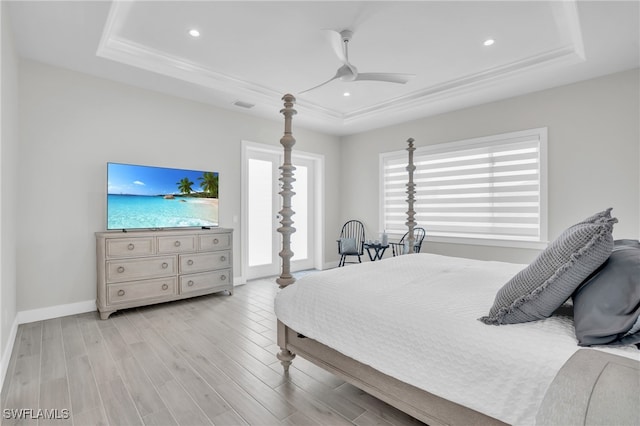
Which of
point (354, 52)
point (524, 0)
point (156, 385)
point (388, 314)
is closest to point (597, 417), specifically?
point (388, 314)

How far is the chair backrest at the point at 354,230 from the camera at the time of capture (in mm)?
5980

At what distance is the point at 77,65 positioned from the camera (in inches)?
129

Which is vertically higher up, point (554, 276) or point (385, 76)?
point (385, 76)

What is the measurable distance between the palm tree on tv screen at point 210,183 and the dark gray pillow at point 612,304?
399cm

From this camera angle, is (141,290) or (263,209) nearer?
(141,290)

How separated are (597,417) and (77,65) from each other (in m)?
4.49

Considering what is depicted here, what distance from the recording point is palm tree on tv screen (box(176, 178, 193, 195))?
3.96 metres

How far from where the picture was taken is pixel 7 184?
2.47 m

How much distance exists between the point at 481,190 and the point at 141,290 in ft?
14.9

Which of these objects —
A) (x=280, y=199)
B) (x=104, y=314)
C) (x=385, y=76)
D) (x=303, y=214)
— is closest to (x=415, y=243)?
(x=303, y=214)

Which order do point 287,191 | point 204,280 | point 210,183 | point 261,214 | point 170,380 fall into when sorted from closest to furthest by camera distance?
point 170,380 < point 287,191 < point 204,280 < point 210,183 < point 261,214

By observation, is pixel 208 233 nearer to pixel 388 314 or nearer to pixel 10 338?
pixel 10 338

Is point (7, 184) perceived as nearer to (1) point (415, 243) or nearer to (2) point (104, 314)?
(2) point (104, 314)

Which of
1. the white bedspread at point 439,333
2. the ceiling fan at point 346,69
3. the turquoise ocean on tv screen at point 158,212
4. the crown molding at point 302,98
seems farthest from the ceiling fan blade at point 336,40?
the turquoise ocean on tv screen at point 158,212
